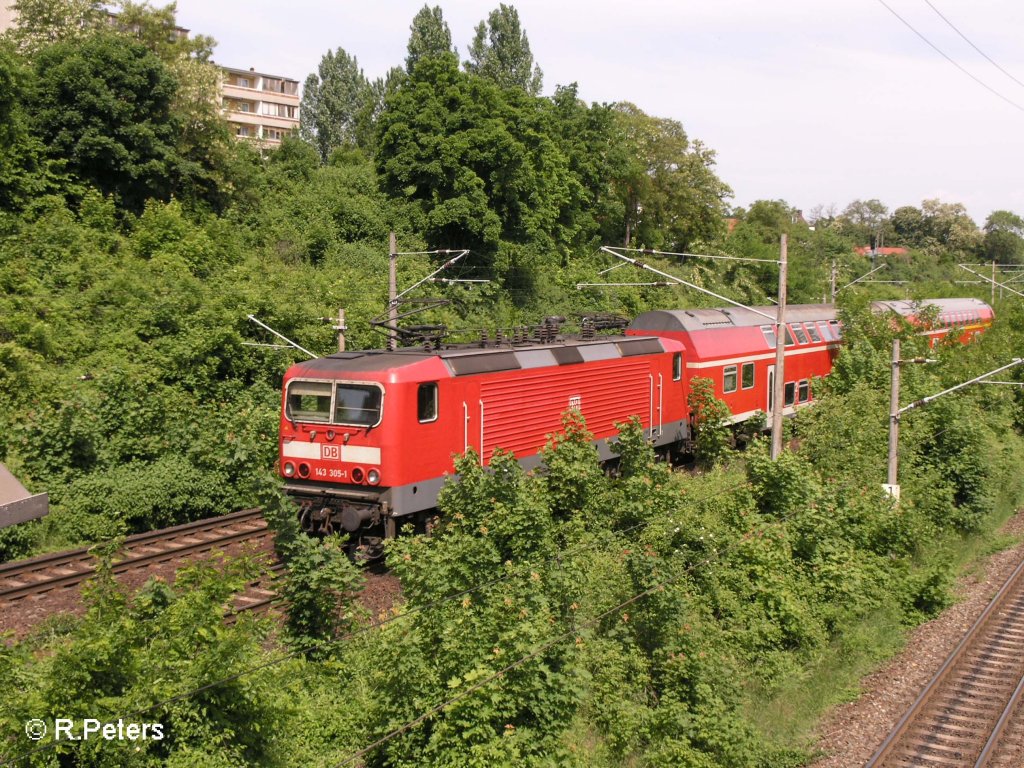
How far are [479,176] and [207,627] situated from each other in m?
31.0

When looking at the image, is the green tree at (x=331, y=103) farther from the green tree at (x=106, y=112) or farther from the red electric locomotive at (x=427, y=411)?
the red electric locomotive at (x=427, y=411)

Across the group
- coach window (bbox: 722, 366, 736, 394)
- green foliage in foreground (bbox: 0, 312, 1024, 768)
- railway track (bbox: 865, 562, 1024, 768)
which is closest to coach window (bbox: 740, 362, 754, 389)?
coach window (bbox: 722, 366, 736, 394)

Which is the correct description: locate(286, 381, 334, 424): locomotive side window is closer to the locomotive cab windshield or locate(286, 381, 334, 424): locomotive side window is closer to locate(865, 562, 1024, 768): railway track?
the locomotive cab windshield

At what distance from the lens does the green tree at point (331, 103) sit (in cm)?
6569

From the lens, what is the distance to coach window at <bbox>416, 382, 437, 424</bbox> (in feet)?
53.8

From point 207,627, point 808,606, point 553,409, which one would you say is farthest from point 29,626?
point 808,606

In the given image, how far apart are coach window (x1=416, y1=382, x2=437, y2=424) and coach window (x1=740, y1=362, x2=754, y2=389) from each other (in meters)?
12.9

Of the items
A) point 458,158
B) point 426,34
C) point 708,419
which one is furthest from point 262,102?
point 708,419

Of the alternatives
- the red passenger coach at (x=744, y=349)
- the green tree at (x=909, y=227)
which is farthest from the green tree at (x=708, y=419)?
the green tree at (x=909, y=227)

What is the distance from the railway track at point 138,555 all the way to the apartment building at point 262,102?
191 feet

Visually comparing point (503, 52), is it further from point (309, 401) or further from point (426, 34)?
point (309, 401)

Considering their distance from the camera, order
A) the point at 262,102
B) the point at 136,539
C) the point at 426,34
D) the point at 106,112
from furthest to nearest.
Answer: the point at 262,102, the point at 426,34, the point at 106,112, the point at 136,539

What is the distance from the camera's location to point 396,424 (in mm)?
15977

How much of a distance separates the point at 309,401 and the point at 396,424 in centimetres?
205
